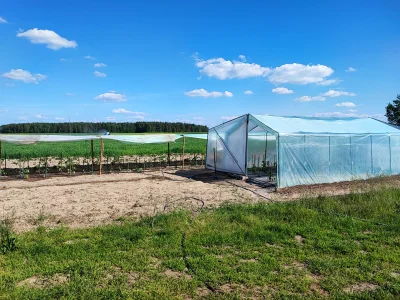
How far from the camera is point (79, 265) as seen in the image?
13.8ft

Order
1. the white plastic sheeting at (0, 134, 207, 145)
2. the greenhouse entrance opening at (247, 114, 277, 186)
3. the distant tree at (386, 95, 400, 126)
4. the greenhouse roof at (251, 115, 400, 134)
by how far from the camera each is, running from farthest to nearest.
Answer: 1. the distant tree at (386, 95, 400, 126)
2. the greenhouse entrance opening at (247, 114, 277, 186)
3. the white plastic sheeting at (0, 134, 207, 145)
4. the greenhouse roof at (251, 115, 400, 134)

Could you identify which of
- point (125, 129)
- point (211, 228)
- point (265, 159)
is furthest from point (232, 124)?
point (125, 129)

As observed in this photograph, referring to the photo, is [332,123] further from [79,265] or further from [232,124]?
[79,265]

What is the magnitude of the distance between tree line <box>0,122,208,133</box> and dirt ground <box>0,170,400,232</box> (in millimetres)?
51204

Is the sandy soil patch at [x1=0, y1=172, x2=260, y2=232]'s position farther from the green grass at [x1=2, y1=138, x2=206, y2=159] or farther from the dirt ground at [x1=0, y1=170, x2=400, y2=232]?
the green grass at [x1=2, y1=138, x2=206, y2=159]

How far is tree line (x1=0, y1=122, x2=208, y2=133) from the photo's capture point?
64625 millimetres

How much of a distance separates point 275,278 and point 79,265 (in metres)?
2.66

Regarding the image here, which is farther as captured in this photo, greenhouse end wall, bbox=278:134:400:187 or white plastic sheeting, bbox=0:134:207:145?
white plastic sheeting, bbox=0:134:207:145

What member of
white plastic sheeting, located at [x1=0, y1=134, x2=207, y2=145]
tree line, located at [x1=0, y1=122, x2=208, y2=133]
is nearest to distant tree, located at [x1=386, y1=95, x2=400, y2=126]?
white plastic sheeting, located at [x1=0, y1=134, x2=207, y2=145]

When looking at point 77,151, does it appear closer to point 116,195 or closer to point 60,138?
point 60,138

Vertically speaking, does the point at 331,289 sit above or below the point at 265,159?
below

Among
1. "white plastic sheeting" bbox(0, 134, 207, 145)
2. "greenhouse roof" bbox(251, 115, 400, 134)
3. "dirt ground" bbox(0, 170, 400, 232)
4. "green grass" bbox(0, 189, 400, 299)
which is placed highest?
"greenhouse roof" bbox(251, 115, 400, 134)

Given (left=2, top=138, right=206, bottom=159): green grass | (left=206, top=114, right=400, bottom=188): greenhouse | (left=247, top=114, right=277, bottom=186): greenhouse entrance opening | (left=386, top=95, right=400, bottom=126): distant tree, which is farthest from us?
(left=386, top=95, right=400, bottom=126): distant tree

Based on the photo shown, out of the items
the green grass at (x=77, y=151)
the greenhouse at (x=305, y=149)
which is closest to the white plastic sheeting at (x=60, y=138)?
the green grass at (x=77, y=151)
